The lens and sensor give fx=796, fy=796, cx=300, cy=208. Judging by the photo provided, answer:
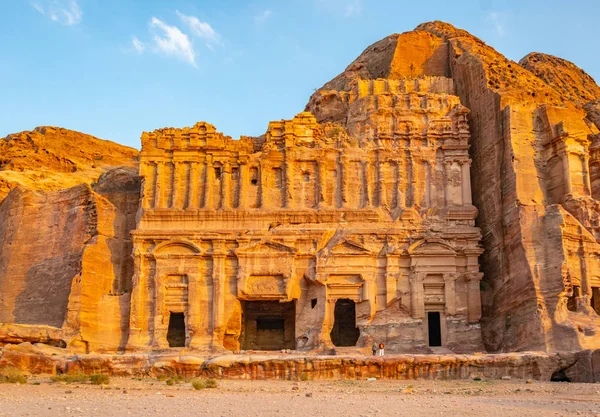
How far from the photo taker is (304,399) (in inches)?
703

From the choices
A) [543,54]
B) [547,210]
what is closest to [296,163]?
[547,210]

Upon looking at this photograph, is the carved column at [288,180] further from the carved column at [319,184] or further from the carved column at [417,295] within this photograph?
the carved column at [417,295]

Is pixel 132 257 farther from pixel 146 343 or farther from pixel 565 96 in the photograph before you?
pixel 565 96

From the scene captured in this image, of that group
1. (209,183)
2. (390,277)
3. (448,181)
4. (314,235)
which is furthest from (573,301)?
(209,183)

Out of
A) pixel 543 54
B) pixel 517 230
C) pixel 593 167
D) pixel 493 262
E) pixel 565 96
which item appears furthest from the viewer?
pixel 543 54

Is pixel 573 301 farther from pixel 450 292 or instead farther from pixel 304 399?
pixel 304 399

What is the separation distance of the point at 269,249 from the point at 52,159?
51.5ft

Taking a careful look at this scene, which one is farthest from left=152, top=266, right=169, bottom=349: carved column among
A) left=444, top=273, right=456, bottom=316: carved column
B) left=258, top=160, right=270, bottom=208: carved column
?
left=444, top=273, right=456, bottom=316: carved column

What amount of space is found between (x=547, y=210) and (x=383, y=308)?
7352 millimetres

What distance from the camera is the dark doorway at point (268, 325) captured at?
109ft

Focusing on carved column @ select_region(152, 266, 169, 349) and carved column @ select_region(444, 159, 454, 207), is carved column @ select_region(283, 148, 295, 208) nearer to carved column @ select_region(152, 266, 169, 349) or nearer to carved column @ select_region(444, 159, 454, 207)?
carved column @ select_region(152, 266, 169, 349)

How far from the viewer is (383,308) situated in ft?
104

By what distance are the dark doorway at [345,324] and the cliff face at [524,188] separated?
17.8ft

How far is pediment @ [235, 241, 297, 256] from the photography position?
32.0m
